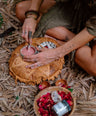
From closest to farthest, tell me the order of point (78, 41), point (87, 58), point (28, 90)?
1. point (78, 41)
2. point (87, 58)
3. point (28, 90)

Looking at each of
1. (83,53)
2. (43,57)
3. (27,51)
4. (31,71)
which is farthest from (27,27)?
(83,53)

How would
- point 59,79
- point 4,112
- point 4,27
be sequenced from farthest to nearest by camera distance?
point 4,27 → point 59,79 → point 4,112

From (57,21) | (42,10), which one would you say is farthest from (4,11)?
(57,21)

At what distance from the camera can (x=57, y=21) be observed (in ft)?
6.48

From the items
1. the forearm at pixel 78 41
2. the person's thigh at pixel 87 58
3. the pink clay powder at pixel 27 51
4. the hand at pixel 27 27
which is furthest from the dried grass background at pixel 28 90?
the hand at pixel 27 27

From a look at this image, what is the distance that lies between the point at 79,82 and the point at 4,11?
5.40ft

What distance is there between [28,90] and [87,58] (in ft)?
2.61

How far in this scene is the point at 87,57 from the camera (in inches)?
68.2

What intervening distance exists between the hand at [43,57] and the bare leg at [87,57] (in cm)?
27

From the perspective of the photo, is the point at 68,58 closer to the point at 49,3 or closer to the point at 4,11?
the point at 49,3

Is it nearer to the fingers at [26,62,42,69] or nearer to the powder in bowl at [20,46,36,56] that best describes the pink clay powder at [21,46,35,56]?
the powder in bowl at [20,46,36,56]

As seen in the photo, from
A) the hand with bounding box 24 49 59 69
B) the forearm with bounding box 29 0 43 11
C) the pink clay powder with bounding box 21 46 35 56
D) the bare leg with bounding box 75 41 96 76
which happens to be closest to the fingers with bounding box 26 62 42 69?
the hand with bounding box 24 49 59 69

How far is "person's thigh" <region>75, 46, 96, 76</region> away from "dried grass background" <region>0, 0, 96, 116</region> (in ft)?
0.35

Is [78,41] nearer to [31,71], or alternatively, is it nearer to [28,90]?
[31,71]
